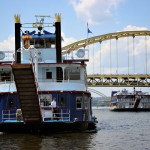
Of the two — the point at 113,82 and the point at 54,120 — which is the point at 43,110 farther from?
the point at 113,82

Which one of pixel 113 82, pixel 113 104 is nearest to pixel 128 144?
pixel 113 104

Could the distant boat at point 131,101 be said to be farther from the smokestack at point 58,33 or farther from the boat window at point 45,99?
the boat window at point 45,99

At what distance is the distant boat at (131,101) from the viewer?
422 ft

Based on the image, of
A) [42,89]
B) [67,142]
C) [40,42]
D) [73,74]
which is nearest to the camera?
[67,142]

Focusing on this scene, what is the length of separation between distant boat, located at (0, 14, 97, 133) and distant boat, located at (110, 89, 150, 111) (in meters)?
94.1

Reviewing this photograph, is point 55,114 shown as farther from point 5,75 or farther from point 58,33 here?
point 58,33

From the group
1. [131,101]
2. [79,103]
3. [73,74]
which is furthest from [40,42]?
[131,101]

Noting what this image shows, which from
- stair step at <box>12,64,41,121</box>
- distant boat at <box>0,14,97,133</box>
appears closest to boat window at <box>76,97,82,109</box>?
distant boat at <box>0,14,97,133</box>

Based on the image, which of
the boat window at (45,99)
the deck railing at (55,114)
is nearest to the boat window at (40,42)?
the boat window at (45,99)

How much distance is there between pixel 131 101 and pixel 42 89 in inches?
3911

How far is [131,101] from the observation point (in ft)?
423

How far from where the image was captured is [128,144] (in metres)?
26.8

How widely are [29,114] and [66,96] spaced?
327 cm

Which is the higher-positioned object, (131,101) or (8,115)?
(8,115)
